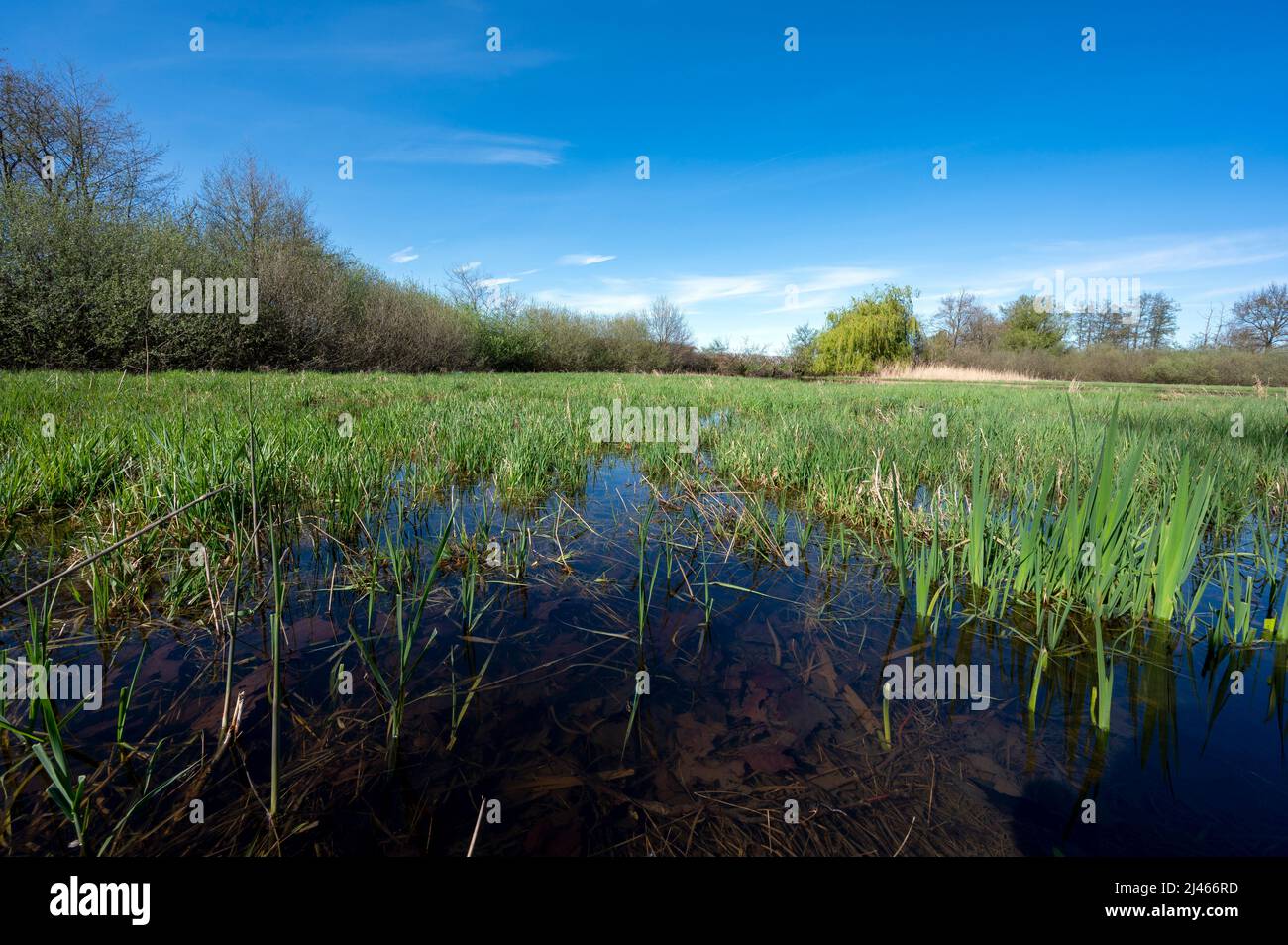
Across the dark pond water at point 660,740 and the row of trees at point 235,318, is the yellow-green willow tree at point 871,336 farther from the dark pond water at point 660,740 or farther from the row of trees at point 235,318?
the dark pond water at point 660,740

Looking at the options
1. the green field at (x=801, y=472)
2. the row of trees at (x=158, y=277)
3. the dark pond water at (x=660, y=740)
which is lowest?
the dark pond water at (x=660, y=740)

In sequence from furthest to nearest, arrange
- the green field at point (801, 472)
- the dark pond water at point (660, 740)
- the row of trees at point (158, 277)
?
the row of trees at point (158, 277) → the green field at point (801, 472) → the dark pond water at point (660, 740)

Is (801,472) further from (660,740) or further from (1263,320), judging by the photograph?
(1263,320)

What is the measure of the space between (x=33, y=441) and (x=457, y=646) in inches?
157

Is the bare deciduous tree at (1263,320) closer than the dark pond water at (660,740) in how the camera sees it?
No

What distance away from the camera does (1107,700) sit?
1468 mm

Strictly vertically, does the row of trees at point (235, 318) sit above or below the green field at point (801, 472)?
above

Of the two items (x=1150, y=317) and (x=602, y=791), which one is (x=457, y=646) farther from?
(x=1150, y=317)

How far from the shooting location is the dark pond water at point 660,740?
117 centimetres

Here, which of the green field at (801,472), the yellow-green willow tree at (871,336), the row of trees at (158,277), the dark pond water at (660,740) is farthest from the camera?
the yellow-green willow tree at (871,336)

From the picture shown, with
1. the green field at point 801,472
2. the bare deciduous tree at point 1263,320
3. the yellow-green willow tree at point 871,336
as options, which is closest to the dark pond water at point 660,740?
the green field at point 801,472

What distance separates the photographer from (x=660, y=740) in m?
1.48

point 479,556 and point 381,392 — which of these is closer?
point 479,556
